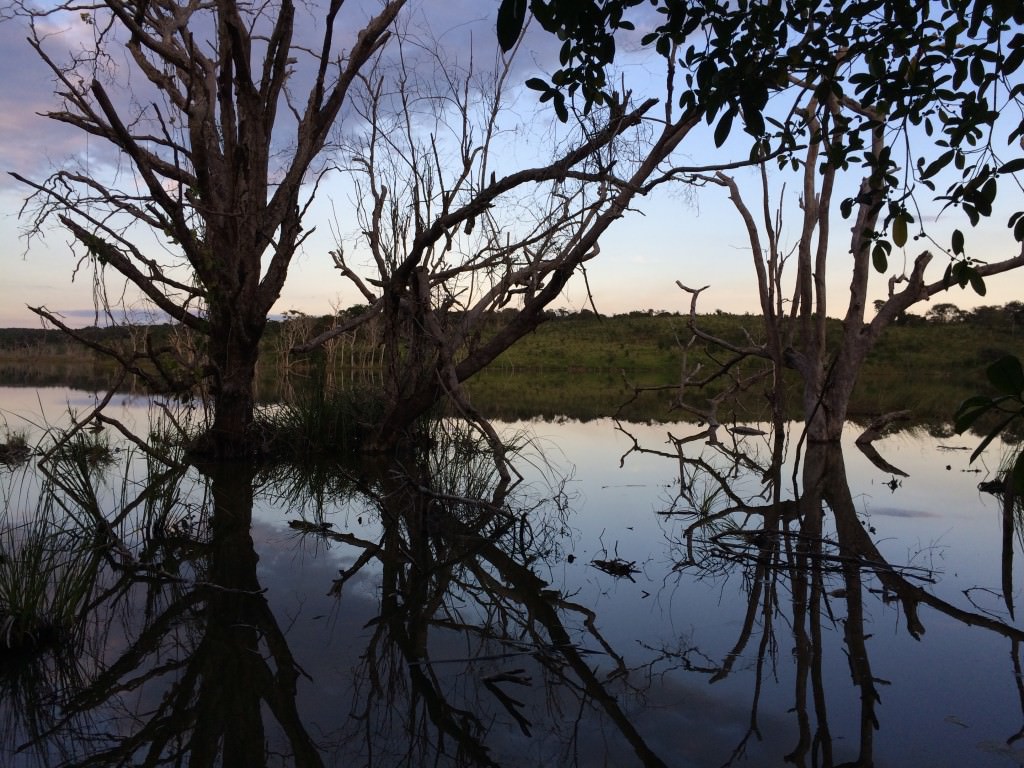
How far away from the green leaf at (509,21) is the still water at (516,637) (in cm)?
195

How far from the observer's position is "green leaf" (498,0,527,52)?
6.37ft

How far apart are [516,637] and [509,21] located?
238 centimetres

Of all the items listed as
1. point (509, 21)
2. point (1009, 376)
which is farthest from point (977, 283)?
point (509, 21)

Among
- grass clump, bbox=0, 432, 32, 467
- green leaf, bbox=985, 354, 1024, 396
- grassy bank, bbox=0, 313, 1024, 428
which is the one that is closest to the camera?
green leaf, bbox=985, 354, 1024, 396

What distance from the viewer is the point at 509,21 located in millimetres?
1949

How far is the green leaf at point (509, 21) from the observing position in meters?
1.94

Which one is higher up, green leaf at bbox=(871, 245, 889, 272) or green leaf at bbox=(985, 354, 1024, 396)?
green leaf at bbox=(871, 245, 889, 272)

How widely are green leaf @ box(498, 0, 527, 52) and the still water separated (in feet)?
6.40

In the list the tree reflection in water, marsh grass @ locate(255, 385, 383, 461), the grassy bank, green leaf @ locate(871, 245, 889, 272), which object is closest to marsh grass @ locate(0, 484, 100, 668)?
the tree reflection in water

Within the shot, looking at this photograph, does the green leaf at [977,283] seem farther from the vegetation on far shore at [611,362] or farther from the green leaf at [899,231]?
the vegetation on far shore at [611,362]

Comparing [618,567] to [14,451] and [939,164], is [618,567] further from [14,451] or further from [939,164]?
[14,451]

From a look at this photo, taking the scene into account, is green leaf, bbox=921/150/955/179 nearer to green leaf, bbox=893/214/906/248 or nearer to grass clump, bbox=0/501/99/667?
green leaf, bbox=893/214/906/248

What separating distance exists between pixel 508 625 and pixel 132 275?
601 cm

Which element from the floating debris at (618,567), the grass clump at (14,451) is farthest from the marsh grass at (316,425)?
the floating debris at (618,567)
